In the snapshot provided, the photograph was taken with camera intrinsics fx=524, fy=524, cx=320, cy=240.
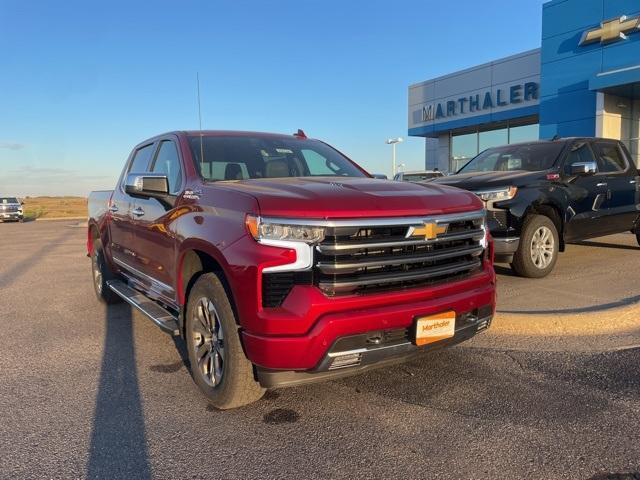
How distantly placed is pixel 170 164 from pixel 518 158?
5294 mm

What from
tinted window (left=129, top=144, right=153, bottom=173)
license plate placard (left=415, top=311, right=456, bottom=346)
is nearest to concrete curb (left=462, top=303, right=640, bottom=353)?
license plate placard (left=415, top=311, right=456, bottom=346)

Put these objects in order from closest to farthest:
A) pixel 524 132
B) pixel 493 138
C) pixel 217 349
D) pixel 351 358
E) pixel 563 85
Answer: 1. pixel 351 358
2. pixel 217 349
3. pixel 563 85
4. pixel 524 132
5. pixel 493 138

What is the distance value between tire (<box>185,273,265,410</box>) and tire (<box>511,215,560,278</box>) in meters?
4.31

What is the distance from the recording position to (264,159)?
4.52 metres

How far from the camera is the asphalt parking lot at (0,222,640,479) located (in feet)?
8.94

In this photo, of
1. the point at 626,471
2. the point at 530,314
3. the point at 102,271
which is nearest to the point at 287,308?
the point at 626,471

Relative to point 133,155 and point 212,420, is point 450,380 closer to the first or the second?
point 212,420

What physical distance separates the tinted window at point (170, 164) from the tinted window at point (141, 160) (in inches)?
11.6

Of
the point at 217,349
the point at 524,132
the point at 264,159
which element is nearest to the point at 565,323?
the point at 264,159

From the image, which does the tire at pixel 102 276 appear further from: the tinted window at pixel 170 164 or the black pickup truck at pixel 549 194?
the black pickup truck at pixel 549 194

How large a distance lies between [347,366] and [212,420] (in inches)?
38.9

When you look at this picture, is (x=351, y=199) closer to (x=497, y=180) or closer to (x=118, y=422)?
(x=118, y=422)

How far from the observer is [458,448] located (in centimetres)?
285

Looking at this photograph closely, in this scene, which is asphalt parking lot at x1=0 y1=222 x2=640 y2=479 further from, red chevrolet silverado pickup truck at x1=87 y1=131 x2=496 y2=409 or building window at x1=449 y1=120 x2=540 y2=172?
building window at x1=449 y1=120 x2=540 y2=172
